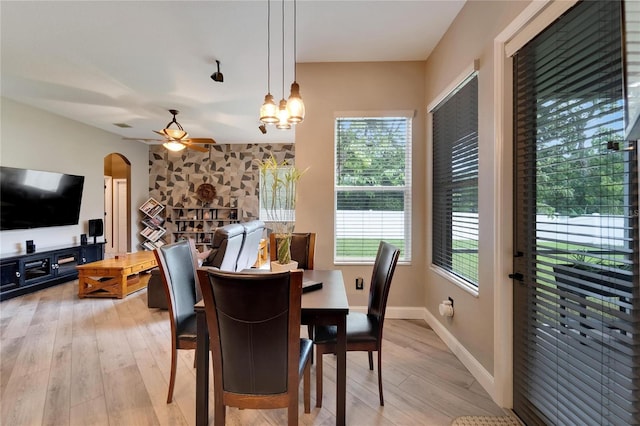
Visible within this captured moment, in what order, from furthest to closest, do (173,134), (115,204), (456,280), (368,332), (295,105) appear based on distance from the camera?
(115,204), (173,134), (456,280), (295,105), (368,332)

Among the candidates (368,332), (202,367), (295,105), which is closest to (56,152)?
(295,105)

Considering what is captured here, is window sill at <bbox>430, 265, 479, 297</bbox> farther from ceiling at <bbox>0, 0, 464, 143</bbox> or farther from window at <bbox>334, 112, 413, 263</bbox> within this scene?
ceiling at <bbox>0, 0, 464, 143</bbox>

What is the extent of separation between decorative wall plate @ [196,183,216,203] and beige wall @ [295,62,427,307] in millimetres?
4487

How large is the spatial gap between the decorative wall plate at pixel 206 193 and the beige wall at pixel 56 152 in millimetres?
1469

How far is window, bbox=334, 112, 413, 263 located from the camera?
326 centimetres

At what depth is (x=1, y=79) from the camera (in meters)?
3.66

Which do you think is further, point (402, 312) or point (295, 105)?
point (402, 312)

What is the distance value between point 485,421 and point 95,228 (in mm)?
6486

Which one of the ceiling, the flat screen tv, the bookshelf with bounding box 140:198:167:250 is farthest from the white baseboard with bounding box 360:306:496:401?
the bookshelf with bounding box 140:198:167:250

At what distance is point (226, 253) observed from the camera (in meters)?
3.34

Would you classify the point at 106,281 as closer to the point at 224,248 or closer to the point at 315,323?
the point at 224,248

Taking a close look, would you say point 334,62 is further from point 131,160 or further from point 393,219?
point 131,160

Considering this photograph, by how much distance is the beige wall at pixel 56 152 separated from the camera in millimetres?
4340

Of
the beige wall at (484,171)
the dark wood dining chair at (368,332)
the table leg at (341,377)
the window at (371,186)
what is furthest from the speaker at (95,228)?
the beige wall at (484,171)
